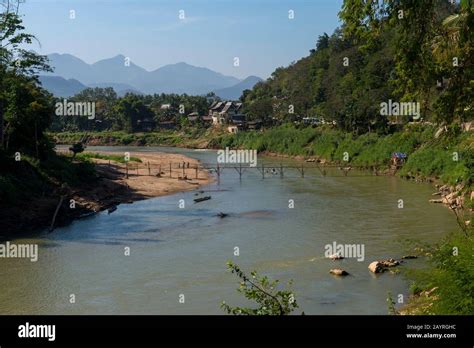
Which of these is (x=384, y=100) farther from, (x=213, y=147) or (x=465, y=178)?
(x=213, y=147)

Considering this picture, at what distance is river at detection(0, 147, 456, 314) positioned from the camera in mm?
17688

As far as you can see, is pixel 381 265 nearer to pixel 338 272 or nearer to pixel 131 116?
pixel 338 272

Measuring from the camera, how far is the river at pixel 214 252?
1769cm

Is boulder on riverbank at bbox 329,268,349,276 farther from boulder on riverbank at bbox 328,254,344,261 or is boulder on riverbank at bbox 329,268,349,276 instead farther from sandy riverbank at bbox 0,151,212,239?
sandy riverbank at bbox 0,151,212,239

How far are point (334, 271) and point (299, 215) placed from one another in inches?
499

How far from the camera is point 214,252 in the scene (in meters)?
24.0

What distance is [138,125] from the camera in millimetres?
120250

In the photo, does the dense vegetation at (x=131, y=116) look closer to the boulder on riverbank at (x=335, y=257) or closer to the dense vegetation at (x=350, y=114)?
the dense vegetation at (x=350, y=114)

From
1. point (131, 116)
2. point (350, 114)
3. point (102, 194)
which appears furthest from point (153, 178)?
point (131, 116)

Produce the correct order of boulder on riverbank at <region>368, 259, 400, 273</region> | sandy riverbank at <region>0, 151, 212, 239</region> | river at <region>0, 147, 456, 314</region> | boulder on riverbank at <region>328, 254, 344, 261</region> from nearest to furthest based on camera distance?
river at <region>0, 147, 456, 314</region> → boulder on riverbank at <region>368, 259, 400, 273</region> → boulder on riverbank at <region>328, 254, 344, 261</region> → sandy riverbank at <region>0, 151, 212, 239</region>

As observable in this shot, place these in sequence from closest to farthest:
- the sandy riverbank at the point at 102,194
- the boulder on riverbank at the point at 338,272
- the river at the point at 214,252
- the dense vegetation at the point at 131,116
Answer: the river at the point at 214,252 < the boulder on riverbank at the point at 338,272 < the sandy riverbank at the point at 102,194 < the dense vegetation at the point at 131,116

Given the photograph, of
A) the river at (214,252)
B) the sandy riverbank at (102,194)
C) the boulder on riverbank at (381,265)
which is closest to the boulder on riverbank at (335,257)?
the river at (214,252)

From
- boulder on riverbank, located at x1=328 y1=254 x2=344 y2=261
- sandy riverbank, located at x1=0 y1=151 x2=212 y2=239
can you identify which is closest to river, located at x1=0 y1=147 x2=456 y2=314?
boulder on riverbank, located at x1=328 y1=254 x2=344 y2=261
